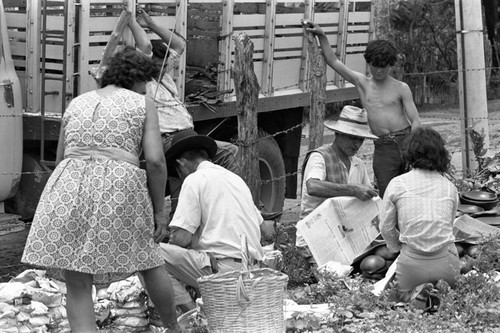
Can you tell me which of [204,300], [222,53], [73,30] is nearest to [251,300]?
[204,300]

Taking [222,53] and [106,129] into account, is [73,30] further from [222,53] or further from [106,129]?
[106,129]

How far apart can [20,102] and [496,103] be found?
1618 centimetres

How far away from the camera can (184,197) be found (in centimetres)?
575

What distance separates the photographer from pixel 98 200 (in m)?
5.14

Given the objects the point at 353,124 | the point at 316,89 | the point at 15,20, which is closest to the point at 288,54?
the point at 316,89

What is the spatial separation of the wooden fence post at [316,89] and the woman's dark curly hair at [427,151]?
230 centimetres

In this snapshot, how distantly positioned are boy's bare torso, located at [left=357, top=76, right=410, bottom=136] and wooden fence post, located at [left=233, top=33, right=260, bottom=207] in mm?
901

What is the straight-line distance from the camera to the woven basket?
198 inches

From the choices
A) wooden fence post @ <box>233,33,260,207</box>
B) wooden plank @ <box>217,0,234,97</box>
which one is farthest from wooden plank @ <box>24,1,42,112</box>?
wooden plank @ <box>217,0,234,97</box>

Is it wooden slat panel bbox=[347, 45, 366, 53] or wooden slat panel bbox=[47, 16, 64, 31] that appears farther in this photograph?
wooden slat panel bbox=[347, 45, 366, 53]

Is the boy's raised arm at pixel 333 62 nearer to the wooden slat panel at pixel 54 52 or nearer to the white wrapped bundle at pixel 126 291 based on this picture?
the wooden slat panel at pixel 54 52

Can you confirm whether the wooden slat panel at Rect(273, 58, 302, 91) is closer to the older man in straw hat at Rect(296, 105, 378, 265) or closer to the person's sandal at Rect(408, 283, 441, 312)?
the older man in straw hat at Rect(296, 105, 378, 265)

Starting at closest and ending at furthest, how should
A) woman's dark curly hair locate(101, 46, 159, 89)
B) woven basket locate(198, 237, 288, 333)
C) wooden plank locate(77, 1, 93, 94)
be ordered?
woven basket locate(198, 237, 288, 333) < woman's dark curly hair locate(101, 46, 159, 89) < wooden plank locate(77, 1, 93, 94)

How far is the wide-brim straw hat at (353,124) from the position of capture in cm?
698
